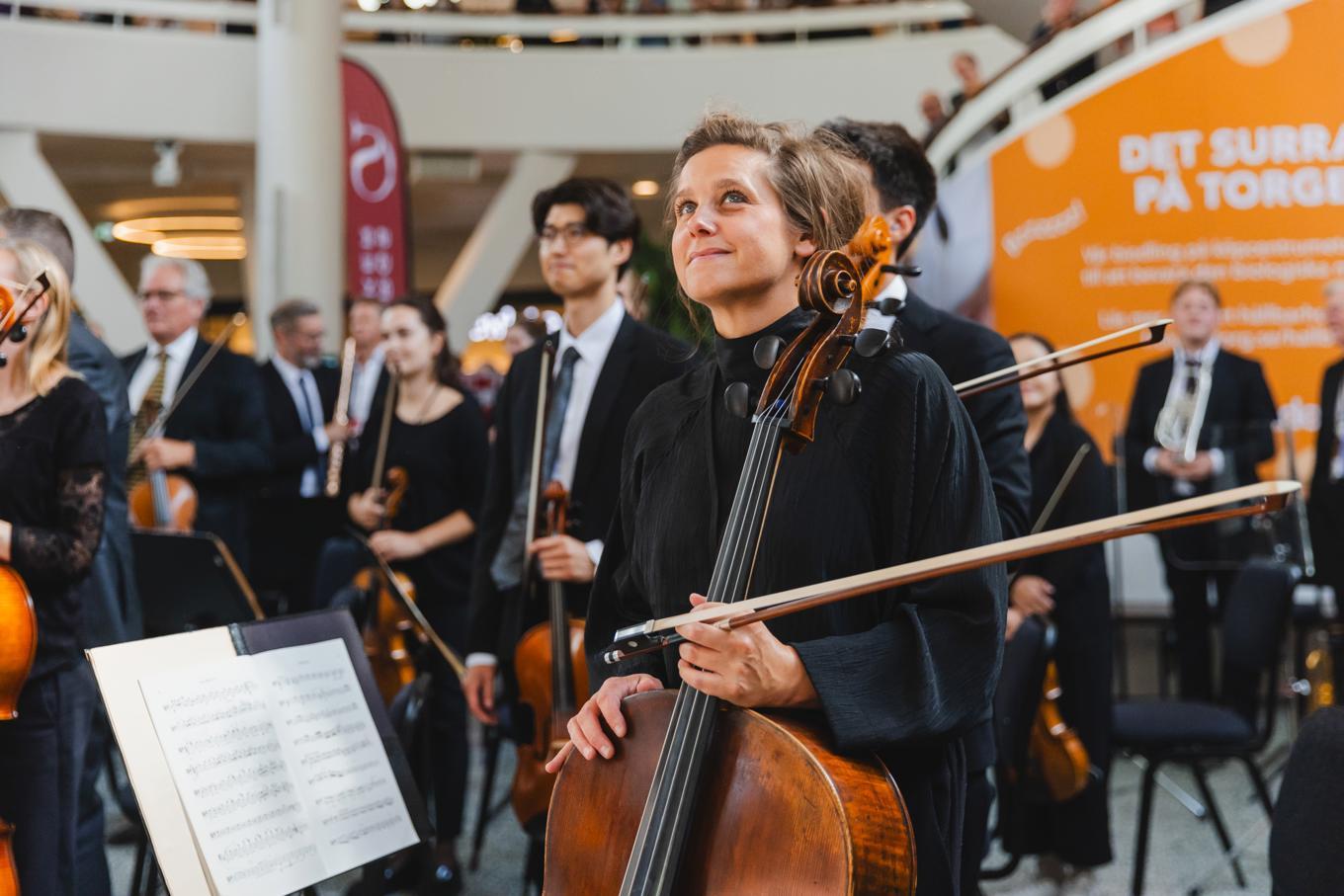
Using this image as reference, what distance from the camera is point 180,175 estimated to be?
1162cm

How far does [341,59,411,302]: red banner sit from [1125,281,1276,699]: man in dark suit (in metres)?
5.40

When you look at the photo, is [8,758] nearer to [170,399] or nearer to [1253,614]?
[170,399]

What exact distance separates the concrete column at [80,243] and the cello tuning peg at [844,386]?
9173 mm

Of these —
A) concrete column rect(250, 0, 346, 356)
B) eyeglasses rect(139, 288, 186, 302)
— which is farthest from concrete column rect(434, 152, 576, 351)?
eyeglasses rect(139, 288, 186, 302)

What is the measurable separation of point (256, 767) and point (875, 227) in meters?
1.13

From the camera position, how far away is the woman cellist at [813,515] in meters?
1.47

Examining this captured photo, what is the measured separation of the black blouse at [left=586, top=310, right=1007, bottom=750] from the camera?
58.4 inches

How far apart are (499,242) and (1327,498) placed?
24.8ft

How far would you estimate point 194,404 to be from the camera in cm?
451

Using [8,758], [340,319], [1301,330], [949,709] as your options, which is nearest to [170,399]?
[8,758]

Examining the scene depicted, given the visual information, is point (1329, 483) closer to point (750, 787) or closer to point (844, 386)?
point (844, 386)

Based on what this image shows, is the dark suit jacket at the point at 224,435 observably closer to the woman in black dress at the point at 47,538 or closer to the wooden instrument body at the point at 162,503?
the wooden instrument body at the point at 162,503

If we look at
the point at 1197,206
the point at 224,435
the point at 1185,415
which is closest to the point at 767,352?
the point at 224,435

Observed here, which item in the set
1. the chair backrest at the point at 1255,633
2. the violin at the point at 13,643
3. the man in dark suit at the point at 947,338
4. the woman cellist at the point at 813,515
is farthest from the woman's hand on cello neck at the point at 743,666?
the chair backrest at the point at 1255,633
